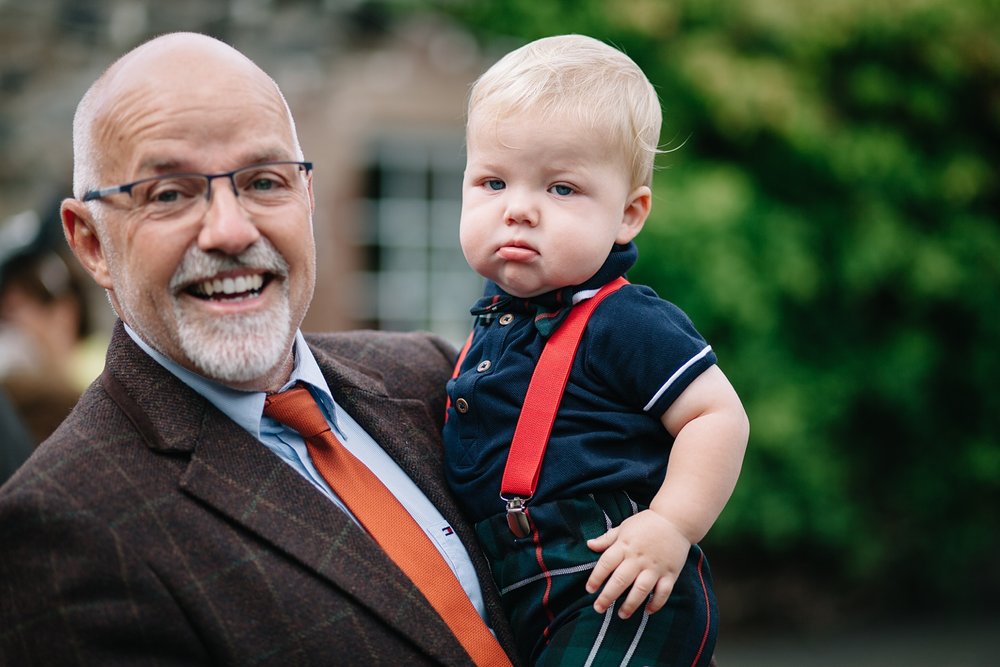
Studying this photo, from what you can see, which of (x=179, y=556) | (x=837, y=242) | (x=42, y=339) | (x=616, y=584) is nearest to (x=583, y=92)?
(x=616, y=584)

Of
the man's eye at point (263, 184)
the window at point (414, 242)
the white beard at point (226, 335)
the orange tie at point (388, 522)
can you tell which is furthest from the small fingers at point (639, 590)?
the window at point (414, 242)

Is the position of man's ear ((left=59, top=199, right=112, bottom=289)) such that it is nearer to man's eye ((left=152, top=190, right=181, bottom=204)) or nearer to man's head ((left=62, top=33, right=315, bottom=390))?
man's head ((left=62, top=33, right=315, bottom=390))

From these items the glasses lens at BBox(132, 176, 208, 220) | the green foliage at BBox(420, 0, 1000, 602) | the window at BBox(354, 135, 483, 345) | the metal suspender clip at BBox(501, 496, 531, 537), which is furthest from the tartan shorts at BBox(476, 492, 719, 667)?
the window at BBox(354, 135, 483, 345)

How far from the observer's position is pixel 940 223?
7.29m

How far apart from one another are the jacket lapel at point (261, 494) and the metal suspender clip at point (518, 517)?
0.24 metres

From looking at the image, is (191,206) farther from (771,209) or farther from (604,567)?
(771,209)

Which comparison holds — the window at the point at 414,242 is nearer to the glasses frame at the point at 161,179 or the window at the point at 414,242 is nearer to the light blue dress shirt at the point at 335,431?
the light blue dress shirt at the point at 335,431

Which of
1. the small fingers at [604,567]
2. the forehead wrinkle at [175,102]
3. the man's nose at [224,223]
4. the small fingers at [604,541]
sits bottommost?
the small fingers at [604,567]

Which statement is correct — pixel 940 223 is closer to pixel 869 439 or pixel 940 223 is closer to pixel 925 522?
pixel 869 439

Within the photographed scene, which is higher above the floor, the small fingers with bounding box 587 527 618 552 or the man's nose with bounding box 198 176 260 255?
the man's nose with bounding box 198 176 260 255

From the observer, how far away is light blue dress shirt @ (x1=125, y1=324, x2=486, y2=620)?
221 centimetres

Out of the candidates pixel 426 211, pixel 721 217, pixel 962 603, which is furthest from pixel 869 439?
pixel 426 211

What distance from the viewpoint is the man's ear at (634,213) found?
2381 mm

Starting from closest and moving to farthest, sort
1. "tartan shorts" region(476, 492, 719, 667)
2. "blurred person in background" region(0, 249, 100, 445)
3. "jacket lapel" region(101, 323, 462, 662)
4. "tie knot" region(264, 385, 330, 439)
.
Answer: "jacket lapel" region(101, 323, 462, 662) → "tartan shorts" region(476, 492, 719, 667) → "tie knot" region(264, 385, 330, 439) → "blurred person in background" region(0, 249, 100, 445)
